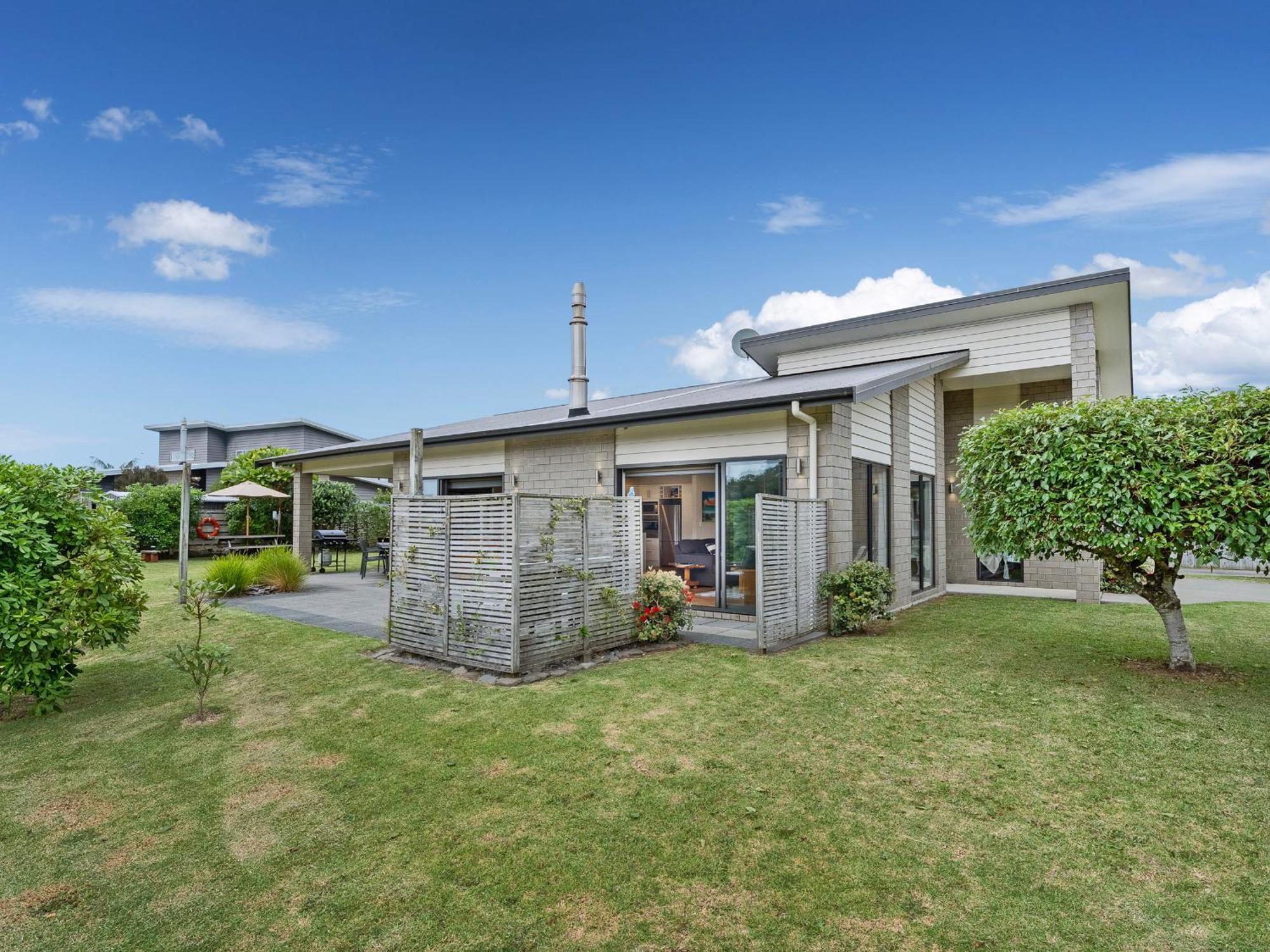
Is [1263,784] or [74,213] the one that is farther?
[74,213]

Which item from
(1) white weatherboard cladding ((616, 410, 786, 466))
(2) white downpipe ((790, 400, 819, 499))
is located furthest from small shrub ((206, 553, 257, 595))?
(2) white downpipe ((790, 400, 819, 499))

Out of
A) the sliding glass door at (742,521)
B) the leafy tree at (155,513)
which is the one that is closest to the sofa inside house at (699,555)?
the sliding glass door at (742,521)

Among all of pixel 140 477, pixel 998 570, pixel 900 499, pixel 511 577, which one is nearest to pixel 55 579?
pixel 511 577

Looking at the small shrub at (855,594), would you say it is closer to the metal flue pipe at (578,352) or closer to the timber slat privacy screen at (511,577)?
the timber slat privacy screen at (511,577)

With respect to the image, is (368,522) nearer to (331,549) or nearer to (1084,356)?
(331,549)

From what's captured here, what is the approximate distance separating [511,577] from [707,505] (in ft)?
13.2

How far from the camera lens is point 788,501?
7.57m

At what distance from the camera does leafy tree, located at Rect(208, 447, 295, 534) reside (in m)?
21.7

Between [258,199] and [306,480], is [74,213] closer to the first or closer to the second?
[258,199]

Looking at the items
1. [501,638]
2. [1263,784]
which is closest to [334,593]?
[501,638]

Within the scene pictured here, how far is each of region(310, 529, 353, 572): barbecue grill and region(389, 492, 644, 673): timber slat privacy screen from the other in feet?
38.0

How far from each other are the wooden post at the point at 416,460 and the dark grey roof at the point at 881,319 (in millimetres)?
7607

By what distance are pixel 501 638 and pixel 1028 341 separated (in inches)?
414

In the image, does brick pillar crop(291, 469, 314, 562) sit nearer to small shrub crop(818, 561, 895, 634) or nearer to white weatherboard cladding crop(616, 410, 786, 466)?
white weatherboard cladding crop(616, 410, 786, 466)
